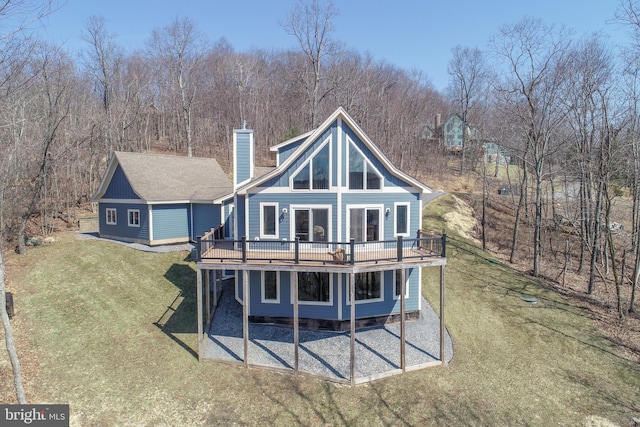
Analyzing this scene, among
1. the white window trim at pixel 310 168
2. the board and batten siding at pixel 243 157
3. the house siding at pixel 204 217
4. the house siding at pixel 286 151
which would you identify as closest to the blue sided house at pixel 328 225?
the white window trim at pixel 310 168

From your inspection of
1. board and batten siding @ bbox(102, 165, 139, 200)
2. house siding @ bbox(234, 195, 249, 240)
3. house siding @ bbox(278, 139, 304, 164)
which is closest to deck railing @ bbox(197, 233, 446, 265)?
house siding @ bbox(234, 195, 249, 240)

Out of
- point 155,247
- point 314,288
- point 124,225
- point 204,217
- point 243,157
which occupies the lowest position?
point 314,288

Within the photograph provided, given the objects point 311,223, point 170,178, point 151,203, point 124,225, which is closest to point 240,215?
point 311,223

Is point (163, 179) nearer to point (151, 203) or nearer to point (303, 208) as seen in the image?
point (151, 203)

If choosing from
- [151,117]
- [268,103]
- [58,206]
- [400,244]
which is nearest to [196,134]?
[151,117]

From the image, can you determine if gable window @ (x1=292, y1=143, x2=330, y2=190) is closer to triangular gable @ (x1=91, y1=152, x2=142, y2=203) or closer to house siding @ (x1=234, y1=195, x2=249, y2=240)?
house siding @ (x1=234, y1=195, x2=249, y2=240)
